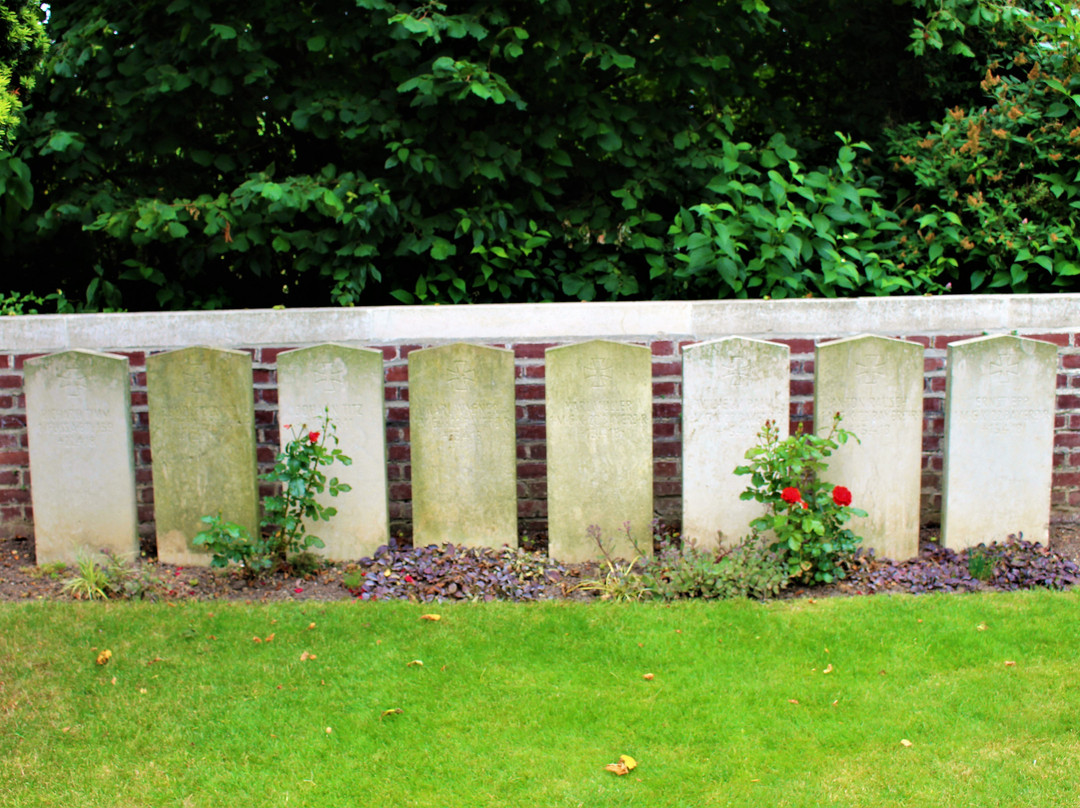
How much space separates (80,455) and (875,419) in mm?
4027

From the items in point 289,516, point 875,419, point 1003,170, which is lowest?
point 289,516

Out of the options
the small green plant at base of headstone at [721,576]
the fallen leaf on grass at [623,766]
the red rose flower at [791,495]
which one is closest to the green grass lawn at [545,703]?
the fallen leaf on grass at [623,766]

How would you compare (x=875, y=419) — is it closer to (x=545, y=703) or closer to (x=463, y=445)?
(x=463, y=445)

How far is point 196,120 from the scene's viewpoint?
6.04 m

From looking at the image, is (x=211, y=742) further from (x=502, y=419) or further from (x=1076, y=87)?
(x=1076, y=87)

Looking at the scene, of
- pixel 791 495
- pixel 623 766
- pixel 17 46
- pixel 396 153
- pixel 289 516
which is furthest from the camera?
pixel 396 153

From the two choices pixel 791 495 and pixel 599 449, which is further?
pixel 599 449

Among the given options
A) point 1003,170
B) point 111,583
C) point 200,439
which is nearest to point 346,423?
point 200,439

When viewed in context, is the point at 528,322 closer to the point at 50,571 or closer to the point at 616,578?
the point at 616,578

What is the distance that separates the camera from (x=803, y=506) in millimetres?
4434

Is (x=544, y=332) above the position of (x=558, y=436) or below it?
above

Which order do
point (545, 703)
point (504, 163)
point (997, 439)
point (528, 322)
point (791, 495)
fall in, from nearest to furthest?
point (545, 703), point (791, 495), point (997, 439), point (528, 322), point (504, 163)

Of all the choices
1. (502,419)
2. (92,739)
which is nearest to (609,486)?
(502,419)

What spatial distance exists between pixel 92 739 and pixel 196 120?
413 cm
